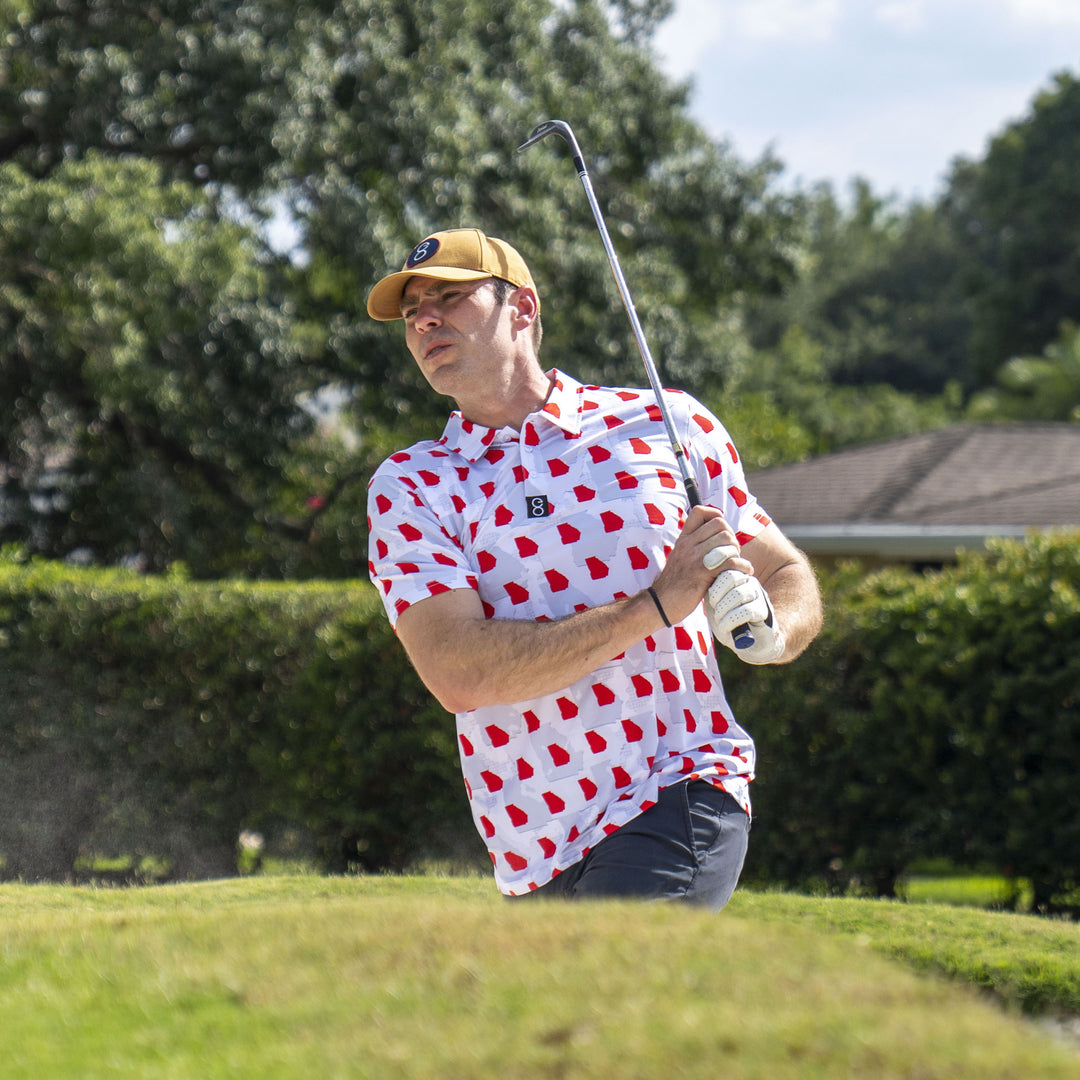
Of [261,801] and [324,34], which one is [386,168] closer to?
[324,34]

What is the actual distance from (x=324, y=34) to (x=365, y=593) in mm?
6274

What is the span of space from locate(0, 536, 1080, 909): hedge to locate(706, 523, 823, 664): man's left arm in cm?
371

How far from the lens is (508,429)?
9.78 ft

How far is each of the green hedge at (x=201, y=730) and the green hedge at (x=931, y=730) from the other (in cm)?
193

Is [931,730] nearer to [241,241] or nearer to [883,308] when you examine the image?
[241,241]

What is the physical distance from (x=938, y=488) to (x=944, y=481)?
24 centimetres

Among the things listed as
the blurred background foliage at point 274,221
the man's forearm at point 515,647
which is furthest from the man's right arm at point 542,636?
the blurred background foliage at point 274,221

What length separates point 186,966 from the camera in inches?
80.8

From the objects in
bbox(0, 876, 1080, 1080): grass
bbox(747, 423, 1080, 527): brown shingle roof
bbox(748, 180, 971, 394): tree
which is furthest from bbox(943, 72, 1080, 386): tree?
bbox(0, 876, 1080, 1080): grass

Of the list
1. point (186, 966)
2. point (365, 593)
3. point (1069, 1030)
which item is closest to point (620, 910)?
point (186, 966)

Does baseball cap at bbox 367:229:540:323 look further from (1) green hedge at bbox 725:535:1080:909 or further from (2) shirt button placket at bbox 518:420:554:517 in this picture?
(1) green hedge at bbox 725:535:1080:909

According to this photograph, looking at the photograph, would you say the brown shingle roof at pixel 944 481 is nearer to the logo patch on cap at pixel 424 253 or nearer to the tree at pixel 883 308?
the logo patch on cap at pixel 424 253

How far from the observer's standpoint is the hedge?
22.1 feet

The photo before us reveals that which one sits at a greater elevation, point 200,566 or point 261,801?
point 200,566
